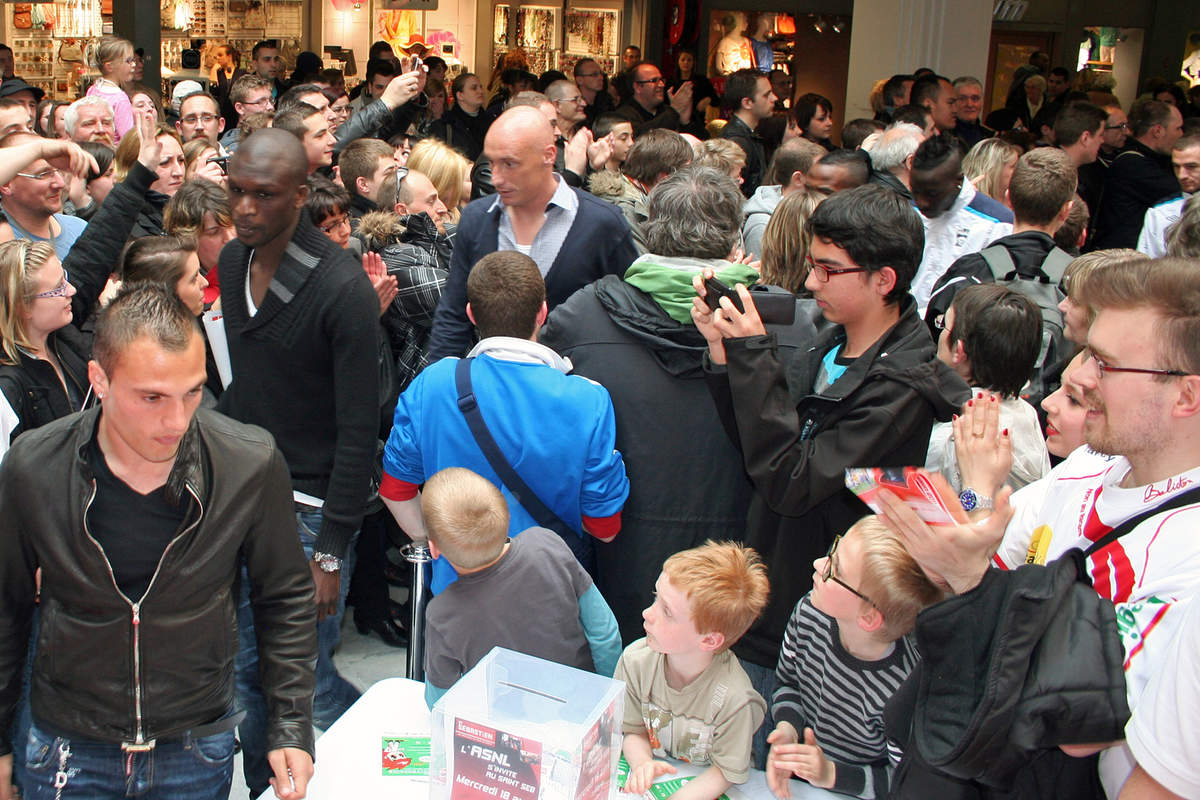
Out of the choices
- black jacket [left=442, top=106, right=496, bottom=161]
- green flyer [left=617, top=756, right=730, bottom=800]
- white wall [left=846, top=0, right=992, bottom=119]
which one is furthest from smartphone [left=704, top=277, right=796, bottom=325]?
white wall [left=846, top=0, right=992, bottom=119]

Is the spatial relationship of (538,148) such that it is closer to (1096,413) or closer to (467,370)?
(467,370)

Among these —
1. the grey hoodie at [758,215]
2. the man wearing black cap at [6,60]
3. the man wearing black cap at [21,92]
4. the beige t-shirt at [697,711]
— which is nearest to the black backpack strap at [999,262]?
the grey hoodie at [758,215]

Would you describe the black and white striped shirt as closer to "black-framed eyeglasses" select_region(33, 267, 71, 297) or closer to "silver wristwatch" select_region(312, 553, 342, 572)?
"silver wristwatch" select_region(312, 553, 342, 572)

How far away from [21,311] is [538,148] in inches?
62.6

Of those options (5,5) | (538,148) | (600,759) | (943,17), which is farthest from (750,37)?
(600,759)

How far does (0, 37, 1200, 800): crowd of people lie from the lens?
1.55m

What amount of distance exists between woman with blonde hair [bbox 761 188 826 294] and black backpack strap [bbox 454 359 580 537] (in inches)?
53.2

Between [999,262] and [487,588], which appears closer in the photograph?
[487,588]

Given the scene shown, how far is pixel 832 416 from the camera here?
7.56 feet

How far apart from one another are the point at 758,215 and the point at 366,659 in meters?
2.59

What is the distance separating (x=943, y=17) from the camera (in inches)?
384

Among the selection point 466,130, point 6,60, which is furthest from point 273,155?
point 6,60

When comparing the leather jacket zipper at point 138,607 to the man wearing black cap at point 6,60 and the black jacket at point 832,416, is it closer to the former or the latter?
the black jacket at point 832,416

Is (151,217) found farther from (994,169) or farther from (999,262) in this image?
(994,169)
